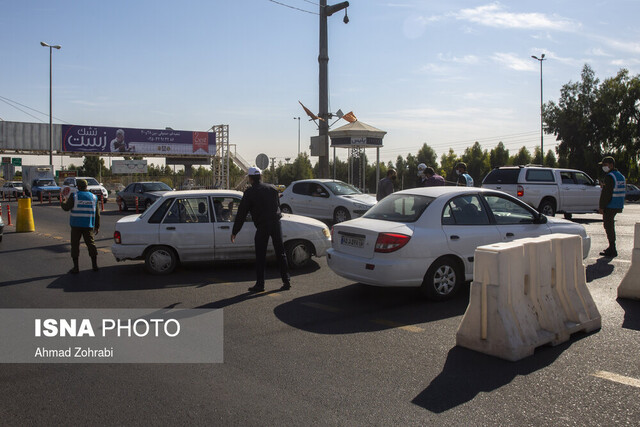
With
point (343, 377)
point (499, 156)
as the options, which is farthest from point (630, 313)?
point (499, 156)

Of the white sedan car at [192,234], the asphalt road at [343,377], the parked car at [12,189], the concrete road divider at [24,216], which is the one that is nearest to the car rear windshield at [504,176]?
the white sedan car at [192,234]

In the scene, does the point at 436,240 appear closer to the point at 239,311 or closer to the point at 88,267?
the point at 239,311

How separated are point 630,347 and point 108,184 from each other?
64.5 meters

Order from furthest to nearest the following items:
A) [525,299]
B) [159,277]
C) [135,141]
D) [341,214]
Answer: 1. [135,141]
2. [341,214]
3. [159,277]
4. [525,299]

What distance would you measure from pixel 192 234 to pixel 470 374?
583cm

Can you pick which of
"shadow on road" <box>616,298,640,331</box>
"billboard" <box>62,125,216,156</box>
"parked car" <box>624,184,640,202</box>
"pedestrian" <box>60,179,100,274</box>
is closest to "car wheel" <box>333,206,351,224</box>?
"pedestrian" <box>60,179,100,274</box>

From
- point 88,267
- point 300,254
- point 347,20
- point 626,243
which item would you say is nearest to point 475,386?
point 300,254

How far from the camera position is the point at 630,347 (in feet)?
16.7

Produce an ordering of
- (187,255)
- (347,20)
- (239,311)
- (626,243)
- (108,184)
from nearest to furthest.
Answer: (239,311) < (187,255) < (626,243) < (347,20) < (108,184)

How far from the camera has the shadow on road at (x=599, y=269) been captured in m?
8.41

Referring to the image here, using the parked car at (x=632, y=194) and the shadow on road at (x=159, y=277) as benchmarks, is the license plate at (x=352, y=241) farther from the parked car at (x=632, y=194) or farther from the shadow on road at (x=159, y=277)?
the parked car at (x=632, y=194)

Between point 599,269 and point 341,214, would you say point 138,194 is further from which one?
point 599,269

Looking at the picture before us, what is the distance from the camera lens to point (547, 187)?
1761cm

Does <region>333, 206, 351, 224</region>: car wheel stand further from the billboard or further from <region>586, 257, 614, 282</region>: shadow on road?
the billboard
